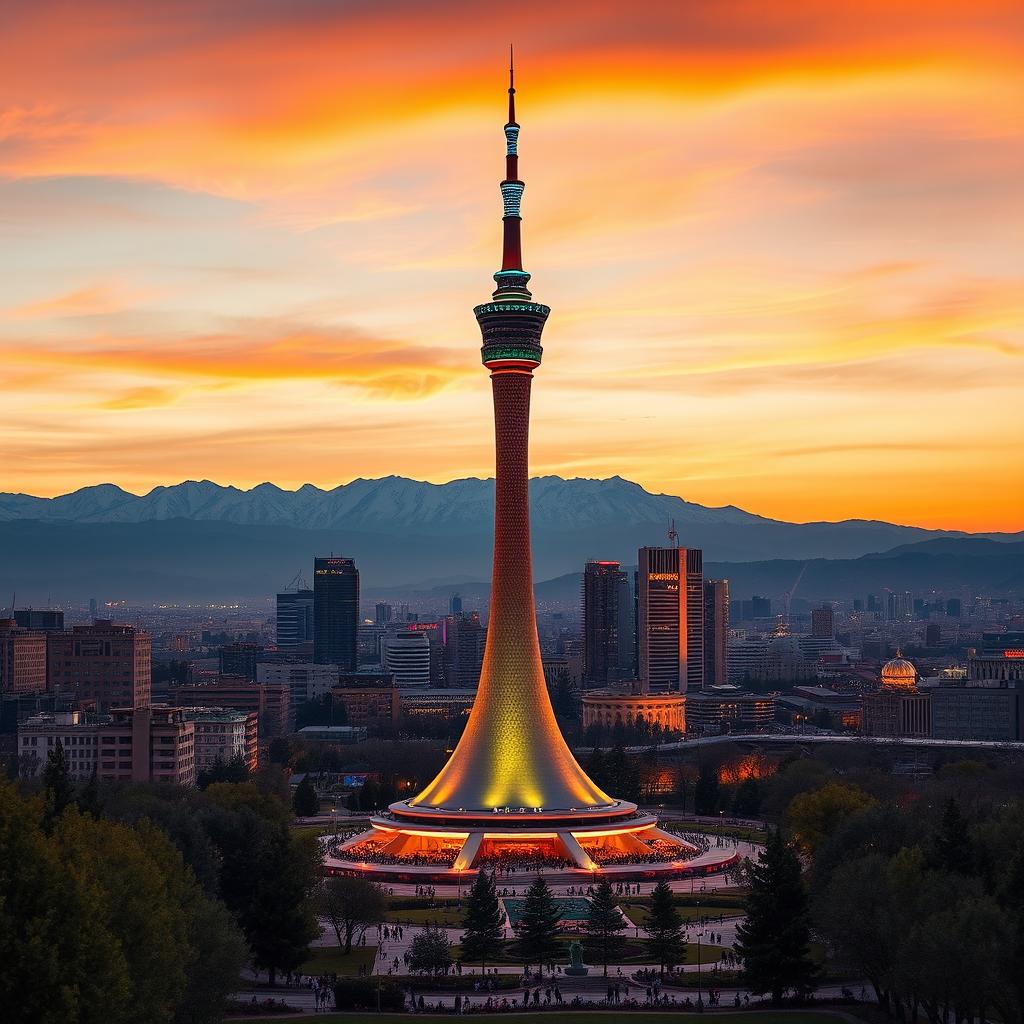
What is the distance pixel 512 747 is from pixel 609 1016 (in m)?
51.1

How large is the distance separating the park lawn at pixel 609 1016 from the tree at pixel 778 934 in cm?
107

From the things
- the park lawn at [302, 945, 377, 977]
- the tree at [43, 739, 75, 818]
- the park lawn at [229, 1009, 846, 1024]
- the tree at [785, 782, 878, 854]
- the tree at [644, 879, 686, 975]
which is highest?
the tree at [43, 739, 75, 818]

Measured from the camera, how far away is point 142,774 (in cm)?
12694

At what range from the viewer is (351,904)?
75.8 meters

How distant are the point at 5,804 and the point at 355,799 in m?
94.8

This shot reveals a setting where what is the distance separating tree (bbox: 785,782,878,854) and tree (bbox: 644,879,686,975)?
74.7ft

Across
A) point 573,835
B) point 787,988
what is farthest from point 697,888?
point 787,988

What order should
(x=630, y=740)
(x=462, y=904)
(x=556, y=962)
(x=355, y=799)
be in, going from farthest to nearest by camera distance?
(x=630, y=740) → (x=355, y=799) → (x=462, y=904) → (x=556, y=962)

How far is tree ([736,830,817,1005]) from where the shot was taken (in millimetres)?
62750

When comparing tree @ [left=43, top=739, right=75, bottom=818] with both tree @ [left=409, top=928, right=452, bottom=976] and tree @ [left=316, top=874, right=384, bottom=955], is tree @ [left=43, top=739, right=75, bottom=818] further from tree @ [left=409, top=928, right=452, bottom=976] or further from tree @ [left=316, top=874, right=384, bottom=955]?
tree @ [left=409, top=928, right=452, bottom=976]

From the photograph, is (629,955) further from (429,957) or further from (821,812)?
(821,812)

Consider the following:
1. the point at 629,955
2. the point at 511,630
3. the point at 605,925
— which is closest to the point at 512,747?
the point at 511,630

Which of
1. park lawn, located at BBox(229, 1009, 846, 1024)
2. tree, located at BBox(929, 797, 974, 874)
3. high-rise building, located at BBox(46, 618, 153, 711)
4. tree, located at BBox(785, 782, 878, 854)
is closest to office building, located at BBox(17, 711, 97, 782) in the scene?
high-rise building, located at BBox(46, 618, 153, 711)

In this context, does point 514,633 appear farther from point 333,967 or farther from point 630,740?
point 630,740
